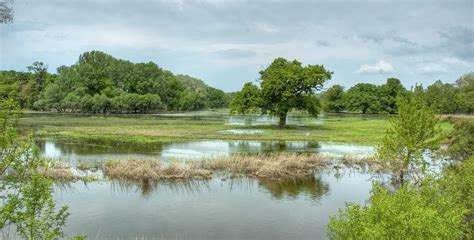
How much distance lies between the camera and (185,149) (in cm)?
4791

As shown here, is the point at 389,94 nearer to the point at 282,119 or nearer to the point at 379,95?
the point at 379,95

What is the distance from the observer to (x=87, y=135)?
195 feet

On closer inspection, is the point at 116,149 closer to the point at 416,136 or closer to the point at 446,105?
the point at 416,136

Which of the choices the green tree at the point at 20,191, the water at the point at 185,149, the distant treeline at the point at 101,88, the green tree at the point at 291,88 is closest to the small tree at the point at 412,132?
Result: the water at the point at 185,149

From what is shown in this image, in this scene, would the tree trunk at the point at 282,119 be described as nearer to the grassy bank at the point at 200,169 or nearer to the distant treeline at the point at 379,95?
the grassy bank at the point at 200,169

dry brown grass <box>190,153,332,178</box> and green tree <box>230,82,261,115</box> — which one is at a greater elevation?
green tree <box>230,82,261,115</box>

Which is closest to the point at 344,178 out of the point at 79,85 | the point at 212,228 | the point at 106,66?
the point at 212,228

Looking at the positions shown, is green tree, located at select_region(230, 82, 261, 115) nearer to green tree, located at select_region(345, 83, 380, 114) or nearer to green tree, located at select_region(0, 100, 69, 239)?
green tree, located at select_region(0, 100, 69, 239)

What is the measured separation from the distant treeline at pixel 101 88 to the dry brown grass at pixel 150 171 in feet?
330

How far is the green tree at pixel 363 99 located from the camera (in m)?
167

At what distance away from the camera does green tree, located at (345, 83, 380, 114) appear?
167 meters

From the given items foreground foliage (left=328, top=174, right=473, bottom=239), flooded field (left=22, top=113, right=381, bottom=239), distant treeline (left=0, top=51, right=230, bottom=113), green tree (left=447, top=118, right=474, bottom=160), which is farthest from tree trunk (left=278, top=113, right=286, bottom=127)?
distant treeline (left=0, top=51, right=230, bottom=113)

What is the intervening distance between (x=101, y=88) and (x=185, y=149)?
4952 inches

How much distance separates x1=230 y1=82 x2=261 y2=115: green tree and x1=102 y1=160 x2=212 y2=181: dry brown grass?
1743 inches
